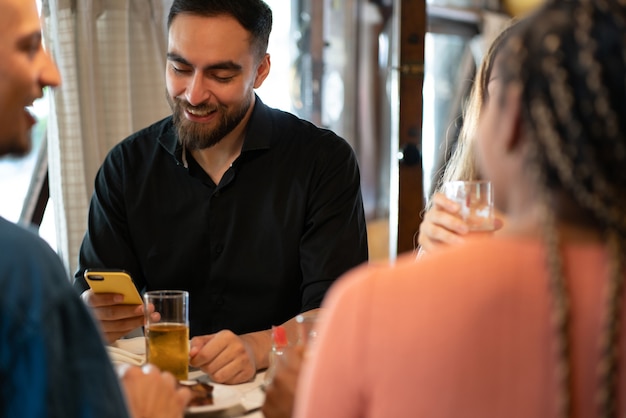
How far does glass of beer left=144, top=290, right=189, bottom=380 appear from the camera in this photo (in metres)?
1.69

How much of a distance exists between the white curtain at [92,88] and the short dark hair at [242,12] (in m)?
0.75

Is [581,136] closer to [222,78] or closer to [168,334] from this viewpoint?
[168,334]

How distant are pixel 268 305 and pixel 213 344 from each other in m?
0.58

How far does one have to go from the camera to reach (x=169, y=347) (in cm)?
169

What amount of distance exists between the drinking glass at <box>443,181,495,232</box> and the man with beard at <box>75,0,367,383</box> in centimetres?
58

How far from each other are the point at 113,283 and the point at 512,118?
1.14 metres

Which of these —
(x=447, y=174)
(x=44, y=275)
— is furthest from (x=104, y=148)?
(x=44, y=275)

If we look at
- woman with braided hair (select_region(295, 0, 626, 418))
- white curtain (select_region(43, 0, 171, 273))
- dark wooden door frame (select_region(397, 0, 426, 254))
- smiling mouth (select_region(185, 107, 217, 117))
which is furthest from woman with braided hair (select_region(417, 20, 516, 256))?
white curtain (select_region(43, 0, 171, 273))

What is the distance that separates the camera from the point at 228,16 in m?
2.42

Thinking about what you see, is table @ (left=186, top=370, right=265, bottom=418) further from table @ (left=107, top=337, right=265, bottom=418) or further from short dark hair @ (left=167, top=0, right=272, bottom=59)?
short dark hair @ (left=167, top=0, right=272, bottom=59)

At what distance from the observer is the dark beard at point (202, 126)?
2.40 m

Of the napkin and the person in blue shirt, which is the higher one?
the person in blue shirt

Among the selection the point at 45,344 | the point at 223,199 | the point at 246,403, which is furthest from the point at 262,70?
the point at 45,344

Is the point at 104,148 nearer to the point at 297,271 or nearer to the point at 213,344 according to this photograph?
the point at 297,271
